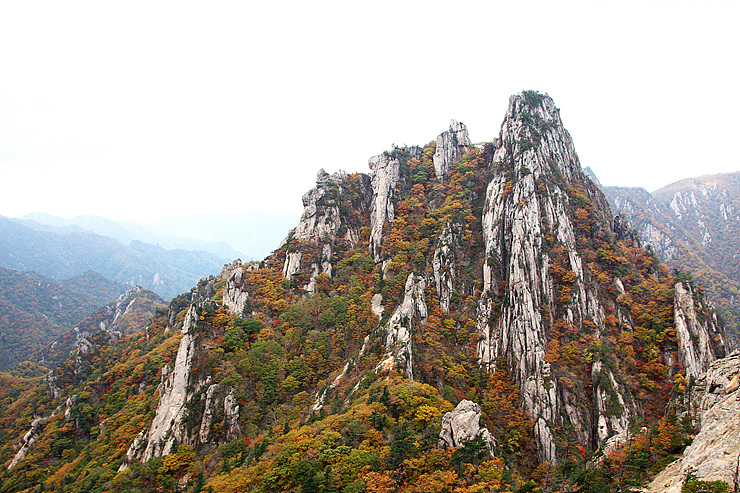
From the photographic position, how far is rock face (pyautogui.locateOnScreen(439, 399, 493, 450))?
81.9 ft

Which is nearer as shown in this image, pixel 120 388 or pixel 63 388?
pixel 120 388

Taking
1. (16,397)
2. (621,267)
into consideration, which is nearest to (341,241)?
(621,267)

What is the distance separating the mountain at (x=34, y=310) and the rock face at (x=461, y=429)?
14466 centimetres

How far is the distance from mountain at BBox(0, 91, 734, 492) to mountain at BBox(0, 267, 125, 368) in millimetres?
88644

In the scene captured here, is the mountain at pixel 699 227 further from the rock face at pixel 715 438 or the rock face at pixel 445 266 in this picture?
the rock face at pixel 715 438

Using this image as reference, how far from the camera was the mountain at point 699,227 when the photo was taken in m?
104

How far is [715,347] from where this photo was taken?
39500 millimetres

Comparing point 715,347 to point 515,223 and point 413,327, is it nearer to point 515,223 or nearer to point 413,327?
point 515,223

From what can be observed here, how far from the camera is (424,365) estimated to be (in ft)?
127

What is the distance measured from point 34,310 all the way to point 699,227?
1042 ft

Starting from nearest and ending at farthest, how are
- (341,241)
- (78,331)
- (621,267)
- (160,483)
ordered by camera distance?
(160,483) < (621,267) < (341,241) < (78,331)

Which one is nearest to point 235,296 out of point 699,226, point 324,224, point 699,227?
point 324,224

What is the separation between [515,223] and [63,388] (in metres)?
86.1

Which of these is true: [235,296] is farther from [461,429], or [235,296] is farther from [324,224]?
[461,429]
